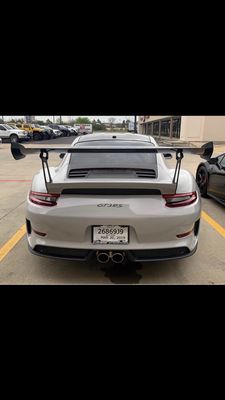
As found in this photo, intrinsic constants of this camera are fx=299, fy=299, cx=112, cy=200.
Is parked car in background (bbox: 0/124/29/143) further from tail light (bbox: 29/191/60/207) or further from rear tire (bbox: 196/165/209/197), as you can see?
tail light (bbox: 29/191/60/207)

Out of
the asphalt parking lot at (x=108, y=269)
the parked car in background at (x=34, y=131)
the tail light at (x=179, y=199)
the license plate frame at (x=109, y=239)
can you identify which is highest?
the tail light at (x=179, y=199)

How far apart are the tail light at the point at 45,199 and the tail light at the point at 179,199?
39.3 inches

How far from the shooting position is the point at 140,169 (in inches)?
124

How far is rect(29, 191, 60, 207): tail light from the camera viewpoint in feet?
8.95

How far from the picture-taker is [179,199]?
2750 mm

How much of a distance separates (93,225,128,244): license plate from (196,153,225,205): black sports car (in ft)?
10.5

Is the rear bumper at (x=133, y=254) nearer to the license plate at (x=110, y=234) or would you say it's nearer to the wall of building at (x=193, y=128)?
the license plate at (x=110, y=234)

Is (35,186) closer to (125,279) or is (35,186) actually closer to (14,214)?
(125,279)

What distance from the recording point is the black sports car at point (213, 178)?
5365 millimetres

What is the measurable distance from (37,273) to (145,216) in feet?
4.57

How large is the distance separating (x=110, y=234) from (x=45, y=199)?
0.69 meters

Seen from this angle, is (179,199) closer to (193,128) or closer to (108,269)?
(108,269)

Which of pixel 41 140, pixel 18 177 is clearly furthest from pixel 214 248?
pixel 41 140

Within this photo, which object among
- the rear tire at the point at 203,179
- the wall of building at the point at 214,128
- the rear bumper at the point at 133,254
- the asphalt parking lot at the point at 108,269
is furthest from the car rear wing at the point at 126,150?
the wall of building at the point at 214,128
